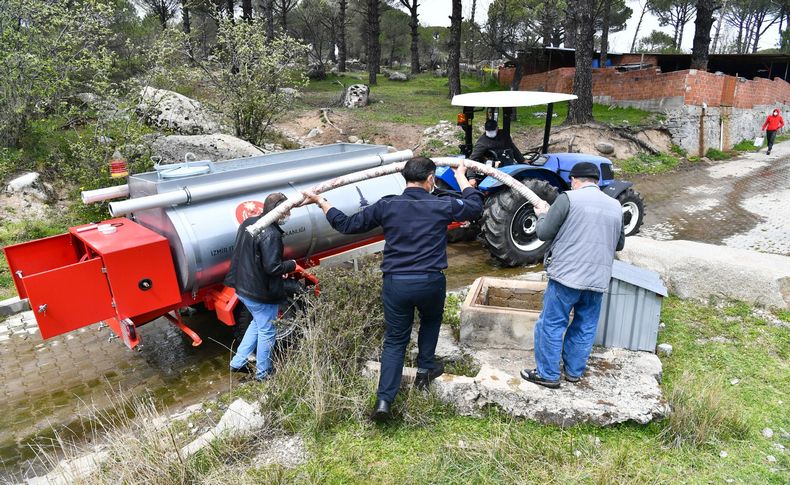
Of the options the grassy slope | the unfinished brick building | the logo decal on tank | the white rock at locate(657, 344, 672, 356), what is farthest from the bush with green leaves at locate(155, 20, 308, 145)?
the unfinished brick building

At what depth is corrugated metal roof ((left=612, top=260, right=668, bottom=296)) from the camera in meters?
4.23

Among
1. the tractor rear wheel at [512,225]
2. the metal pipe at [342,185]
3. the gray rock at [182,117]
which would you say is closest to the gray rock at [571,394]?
the metal pipe at [342,185]

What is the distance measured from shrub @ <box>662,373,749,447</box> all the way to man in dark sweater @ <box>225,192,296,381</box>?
9.63 ft

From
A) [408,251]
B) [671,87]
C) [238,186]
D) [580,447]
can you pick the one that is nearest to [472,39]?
[671,87]

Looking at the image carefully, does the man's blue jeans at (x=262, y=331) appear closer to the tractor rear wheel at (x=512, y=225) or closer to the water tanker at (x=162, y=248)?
the water tanker at (x=162, y=248)

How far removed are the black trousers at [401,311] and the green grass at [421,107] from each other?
40.7ft

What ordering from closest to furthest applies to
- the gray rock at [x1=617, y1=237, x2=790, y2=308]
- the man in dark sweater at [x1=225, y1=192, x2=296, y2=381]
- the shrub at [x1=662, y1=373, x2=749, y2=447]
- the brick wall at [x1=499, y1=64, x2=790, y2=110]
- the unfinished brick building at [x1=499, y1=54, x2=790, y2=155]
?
1. the shrub at [x1=662, y1=373, x2=749, y2=447]
2. the man in dark sweater at [x1=225, y1=192, x2=296, y2=381]
3. the gray rock at [x1=617, y1=237, x2=790, y2=308]
4. the unfinished brick building at [x1=499, y1=54, x2=790, y2=155]
5. the brick wall at [x1=499, y1=64, x2=790, y2=110]

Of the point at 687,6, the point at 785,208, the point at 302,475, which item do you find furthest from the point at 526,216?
the point at 687,6

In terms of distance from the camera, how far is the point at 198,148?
943cm

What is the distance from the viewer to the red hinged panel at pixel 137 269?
4.22 m

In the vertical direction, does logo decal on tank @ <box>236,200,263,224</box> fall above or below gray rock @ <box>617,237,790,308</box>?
above

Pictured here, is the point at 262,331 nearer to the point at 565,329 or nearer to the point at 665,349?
the point at 565,329

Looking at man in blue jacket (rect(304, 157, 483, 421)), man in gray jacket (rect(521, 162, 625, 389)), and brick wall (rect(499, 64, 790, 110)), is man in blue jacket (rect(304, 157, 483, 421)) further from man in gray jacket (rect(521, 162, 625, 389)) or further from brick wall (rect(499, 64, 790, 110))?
brick wall (rect(499, 64, 790, 110))

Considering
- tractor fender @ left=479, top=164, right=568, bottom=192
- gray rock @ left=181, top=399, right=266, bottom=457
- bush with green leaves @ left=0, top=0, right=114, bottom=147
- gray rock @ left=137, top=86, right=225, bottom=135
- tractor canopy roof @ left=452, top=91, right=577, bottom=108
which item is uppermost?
bush with green leaves @ left=0, top=0, right=114, bottom=147
